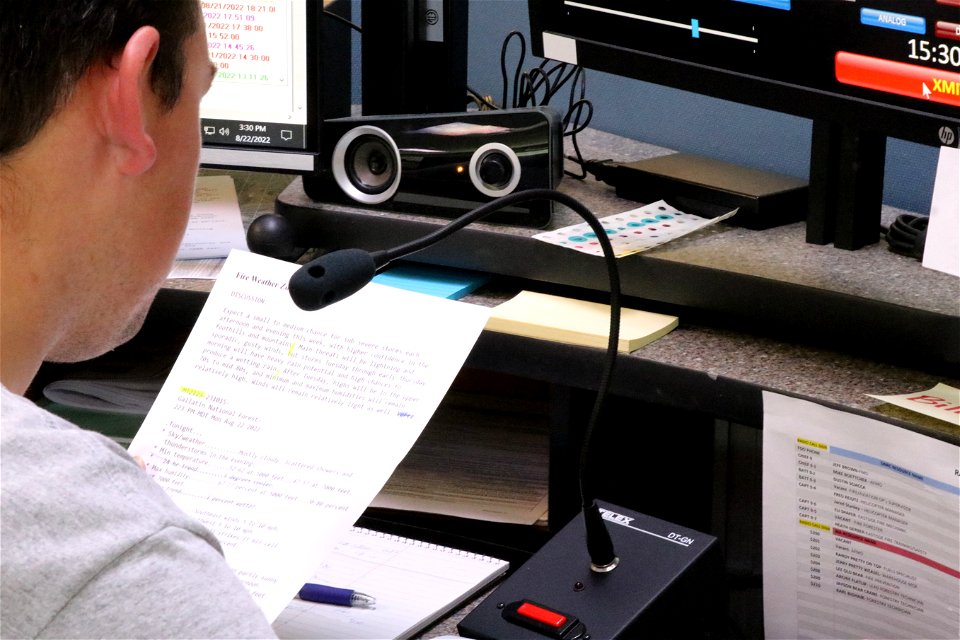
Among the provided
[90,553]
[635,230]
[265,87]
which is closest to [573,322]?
[635,230]

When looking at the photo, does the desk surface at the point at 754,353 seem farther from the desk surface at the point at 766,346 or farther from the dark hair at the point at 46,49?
the dark hair at the point at 46,49

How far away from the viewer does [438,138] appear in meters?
1.12

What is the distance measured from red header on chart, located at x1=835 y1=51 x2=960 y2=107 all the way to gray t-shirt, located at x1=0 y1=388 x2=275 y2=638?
570mm

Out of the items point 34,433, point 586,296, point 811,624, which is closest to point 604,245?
point 586,296

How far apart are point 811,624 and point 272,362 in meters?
0.45

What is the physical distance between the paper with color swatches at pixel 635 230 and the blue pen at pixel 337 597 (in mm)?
340

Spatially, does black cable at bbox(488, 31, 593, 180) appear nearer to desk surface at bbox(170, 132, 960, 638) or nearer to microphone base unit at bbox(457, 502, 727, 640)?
desk surface at bbox(170, 132, 960, 638)

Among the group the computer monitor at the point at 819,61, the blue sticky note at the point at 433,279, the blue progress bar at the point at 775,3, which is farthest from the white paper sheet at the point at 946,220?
the blue sticky note at the point at 433,279

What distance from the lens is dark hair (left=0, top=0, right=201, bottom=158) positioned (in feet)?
1.93

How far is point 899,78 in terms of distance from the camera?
32.8 inches

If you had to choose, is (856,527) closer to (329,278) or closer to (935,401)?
(935,401)

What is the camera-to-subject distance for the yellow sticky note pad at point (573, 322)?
3.08ft

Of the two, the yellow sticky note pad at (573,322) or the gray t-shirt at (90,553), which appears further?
the yellow sticky note pad at (573,322)

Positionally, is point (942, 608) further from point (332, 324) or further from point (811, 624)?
point (332, 324)
